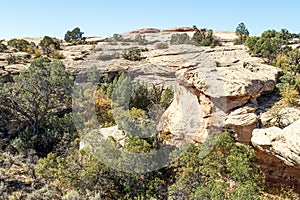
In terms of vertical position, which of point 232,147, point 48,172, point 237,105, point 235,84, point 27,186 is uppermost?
point 235,84

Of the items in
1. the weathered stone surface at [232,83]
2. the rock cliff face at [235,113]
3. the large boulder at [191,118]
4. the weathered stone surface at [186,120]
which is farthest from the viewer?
the weathered stone surface at [186,120]

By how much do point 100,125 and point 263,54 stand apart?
49.2 feet

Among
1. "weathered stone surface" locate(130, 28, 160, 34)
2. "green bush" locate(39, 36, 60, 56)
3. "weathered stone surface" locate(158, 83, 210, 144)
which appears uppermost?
"weathered stone surface" locate(130, 28, 160, 34)

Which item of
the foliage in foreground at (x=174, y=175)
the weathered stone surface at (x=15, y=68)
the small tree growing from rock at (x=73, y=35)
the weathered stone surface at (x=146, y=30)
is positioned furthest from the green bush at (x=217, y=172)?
the small tree growing from rock at (x=73, y=35)

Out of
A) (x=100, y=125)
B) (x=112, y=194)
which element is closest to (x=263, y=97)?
(x=112, y=194)

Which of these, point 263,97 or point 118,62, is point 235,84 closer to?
point 263,97

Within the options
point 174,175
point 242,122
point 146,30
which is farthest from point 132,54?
point 242,122

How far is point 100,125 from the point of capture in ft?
66.7

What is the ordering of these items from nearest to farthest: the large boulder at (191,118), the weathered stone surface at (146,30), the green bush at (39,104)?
the large boulder at (191,118) < the green bush at (39,104) < the weathered stone surface at (146,30)

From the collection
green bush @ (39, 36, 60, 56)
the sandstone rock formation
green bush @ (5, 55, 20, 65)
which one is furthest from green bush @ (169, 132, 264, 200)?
green bush @ (39, 36, 60, 56)

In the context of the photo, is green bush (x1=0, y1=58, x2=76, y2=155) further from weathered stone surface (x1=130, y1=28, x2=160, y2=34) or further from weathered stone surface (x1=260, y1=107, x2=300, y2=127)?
weathered stone surface (x1=130, y1=28, x2=160, y2=34)

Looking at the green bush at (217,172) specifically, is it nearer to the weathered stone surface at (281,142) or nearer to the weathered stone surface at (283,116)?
the weathered stone surface at (281,142)

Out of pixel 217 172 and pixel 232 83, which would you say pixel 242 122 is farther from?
pixel 217 172

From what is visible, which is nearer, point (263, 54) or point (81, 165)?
point (81, 165)
